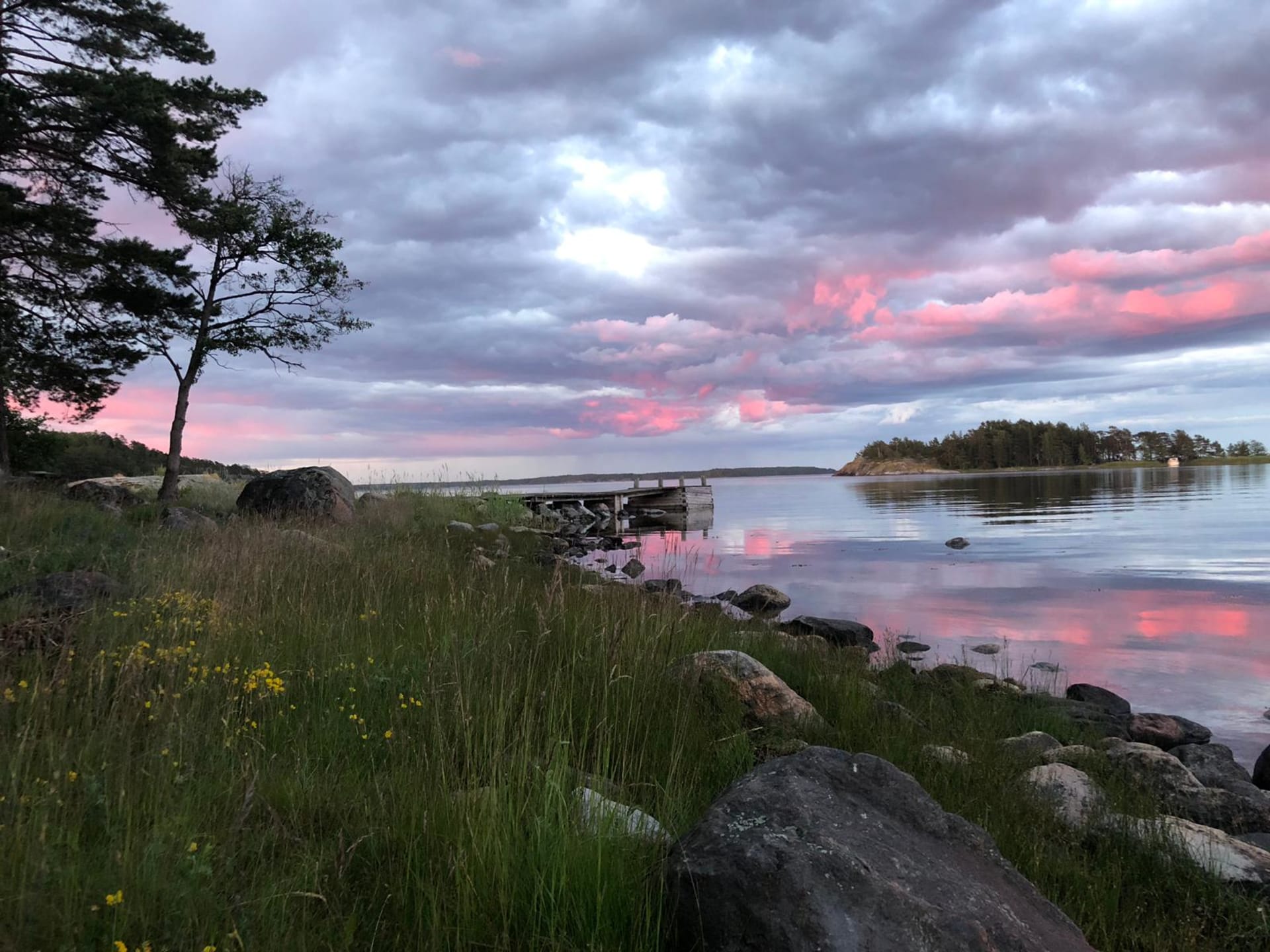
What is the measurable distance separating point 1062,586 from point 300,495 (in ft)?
70.5

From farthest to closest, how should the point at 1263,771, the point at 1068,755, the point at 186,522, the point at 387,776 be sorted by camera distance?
the point at 186,522 → the point at 1263,771 → the point at 1068,755 → the point at 387,776

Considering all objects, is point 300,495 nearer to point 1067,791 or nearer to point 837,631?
point 837,631

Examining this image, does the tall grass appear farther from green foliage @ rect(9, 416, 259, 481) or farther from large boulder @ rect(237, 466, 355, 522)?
green foliage @ rect(9, 416, 259, 481)

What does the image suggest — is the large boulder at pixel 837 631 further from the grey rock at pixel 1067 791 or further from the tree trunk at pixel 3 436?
the tree trunk at pixel 3 436

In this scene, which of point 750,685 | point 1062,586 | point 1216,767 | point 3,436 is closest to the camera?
point 750,685

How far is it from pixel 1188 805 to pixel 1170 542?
91.3ft

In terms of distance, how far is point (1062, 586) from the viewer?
2052 centimetres

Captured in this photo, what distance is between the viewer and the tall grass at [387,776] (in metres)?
2.49

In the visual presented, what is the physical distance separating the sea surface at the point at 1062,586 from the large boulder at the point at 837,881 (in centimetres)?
768

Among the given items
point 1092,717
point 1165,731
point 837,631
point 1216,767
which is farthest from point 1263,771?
point 837,631

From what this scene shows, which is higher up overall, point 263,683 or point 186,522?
point 186,522

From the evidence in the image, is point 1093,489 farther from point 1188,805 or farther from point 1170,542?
point 1188,805

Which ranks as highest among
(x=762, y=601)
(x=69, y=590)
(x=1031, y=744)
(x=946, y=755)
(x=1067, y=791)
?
(x=69, y=590)

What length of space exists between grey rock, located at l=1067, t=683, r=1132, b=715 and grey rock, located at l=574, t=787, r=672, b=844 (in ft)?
32.3
